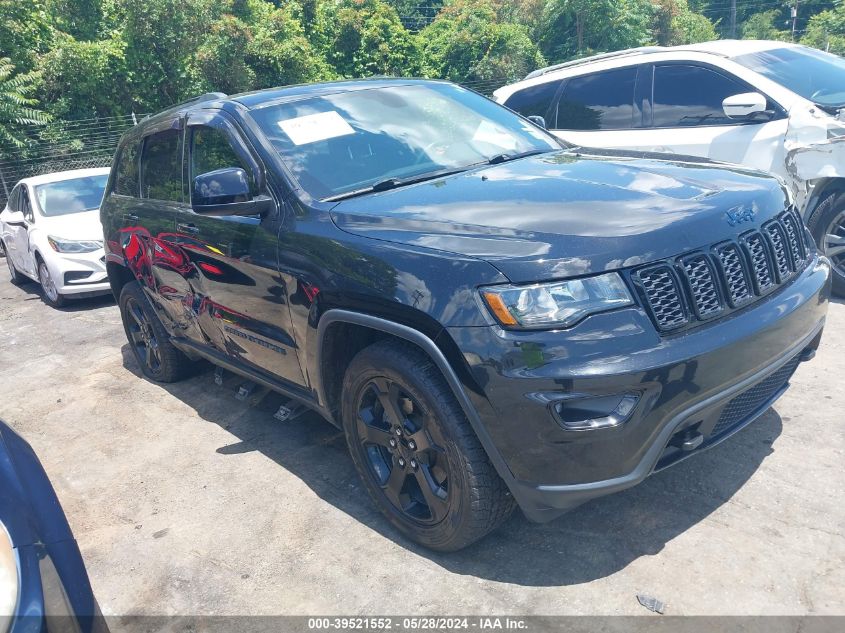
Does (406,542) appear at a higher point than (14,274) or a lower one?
higher

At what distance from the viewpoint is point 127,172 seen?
5094 millimetres

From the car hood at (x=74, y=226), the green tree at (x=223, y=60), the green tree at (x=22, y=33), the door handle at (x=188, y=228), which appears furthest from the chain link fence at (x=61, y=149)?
the door handle at (x=188, y=228)

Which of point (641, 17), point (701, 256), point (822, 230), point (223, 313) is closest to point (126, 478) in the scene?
point (223, 313)

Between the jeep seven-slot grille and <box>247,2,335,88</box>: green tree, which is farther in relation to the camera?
<box>247,2,335,88</box>: green tree

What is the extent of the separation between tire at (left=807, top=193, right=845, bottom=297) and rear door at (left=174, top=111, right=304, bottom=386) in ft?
12.9

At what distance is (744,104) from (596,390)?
3814mm

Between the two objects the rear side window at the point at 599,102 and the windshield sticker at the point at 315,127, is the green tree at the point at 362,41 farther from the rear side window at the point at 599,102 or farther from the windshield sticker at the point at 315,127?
the windshield sticker at the point at 315,127

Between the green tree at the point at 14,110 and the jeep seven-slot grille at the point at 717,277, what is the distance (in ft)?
49.7

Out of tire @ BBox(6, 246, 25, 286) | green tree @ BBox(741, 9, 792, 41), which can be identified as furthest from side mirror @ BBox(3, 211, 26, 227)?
green tree @ BBox(741, 9, 792, 41)

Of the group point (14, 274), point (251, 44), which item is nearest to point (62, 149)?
point (251, 44)

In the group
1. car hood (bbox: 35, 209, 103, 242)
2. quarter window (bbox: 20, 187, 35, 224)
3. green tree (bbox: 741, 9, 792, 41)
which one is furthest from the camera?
green tree (bbox: 741, 9, 792, 41)

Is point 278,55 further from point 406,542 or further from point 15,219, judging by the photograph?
point 406,542

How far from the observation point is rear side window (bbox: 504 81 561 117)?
6793 mm

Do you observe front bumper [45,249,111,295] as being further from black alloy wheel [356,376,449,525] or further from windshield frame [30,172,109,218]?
black alloy wheel [356,376,449,525]
